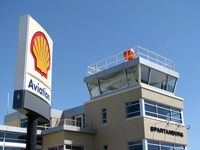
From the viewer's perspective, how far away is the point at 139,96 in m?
25.9

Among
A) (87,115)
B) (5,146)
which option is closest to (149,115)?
(87,115)

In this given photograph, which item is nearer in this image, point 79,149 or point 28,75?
point 28,75

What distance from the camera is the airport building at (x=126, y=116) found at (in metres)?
25.8

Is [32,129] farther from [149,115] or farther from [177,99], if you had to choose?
[177,99]

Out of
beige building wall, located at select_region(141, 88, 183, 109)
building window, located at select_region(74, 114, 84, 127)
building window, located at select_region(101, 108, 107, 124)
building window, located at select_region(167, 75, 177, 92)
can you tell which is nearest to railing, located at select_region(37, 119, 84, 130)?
building window, located at select_region(74, 114, 84, 127)

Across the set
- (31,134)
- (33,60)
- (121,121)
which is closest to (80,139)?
(121,121)

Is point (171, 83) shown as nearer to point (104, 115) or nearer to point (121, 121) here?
point (121, 121)

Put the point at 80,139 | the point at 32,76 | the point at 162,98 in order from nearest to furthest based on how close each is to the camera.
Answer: the point at 32,76
the point at 80,139
the point at 162,98

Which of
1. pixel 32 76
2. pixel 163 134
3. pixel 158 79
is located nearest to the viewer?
pixel 32 76

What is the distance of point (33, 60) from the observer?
52.1 ft

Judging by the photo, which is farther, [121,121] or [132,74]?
[132,74]

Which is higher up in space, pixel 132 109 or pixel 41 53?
pixel 41 53

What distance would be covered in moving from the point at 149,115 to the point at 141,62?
4175mm

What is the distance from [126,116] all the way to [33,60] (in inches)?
492
